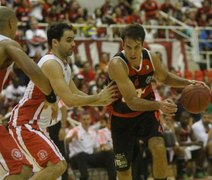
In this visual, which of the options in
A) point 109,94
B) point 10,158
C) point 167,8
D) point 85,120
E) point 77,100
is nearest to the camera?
point 10,158

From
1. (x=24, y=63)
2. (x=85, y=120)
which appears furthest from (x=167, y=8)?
(x=24, y=63)

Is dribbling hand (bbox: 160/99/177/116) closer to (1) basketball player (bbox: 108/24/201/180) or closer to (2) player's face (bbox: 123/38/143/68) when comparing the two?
(1) basketball player (bbox: 108/24/201/180)

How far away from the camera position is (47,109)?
6.91 meters

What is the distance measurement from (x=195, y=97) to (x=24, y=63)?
9.58 feet

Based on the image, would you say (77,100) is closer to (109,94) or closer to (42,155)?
(109,94)

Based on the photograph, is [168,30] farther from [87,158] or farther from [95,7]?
[87,158]

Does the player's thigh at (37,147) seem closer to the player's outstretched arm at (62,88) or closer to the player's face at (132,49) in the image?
the player's outstretched arm at (62,88)

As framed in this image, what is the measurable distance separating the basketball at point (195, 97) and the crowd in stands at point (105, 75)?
2.21 m

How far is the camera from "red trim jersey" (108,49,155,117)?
766cm

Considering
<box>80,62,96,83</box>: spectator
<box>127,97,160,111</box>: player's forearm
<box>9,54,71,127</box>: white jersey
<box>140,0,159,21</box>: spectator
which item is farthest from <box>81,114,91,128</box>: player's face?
<box>140,0,159,21</box>: spectator

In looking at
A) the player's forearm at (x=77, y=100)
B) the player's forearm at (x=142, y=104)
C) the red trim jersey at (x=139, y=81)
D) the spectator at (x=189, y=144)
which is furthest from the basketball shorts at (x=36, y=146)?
the spectator at (x=189, y=144)

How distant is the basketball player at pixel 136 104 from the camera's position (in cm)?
737

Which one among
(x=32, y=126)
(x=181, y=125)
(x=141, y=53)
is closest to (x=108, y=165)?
(x=181, y=125)

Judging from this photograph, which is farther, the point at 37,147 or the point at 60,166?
the point at 37,147
